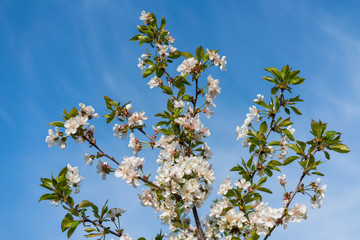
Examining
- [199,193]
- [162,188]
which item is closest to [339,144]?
[199,193]

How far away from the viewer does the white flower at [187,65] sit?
4254mm

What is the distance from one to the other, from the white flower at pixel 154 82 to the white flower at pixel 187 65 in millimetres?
415

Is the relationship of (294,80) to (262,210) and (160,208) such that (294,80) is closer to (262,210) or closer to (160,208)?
(262,210)

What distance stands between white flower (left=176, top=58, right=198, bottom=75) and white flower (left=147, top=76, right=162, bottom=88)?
41cm

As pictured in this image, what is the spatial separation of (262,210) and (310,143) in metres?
0.96

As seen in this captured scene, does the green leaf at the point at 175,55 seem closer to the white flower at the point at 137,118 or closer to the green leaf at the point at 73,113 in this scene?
the white flower at the point at 137,118

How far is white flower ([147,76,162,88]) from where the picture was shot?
15.1 feet

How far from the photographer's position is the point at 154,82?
4598 millimetres

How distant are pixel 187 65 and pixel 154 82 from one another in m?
0.58

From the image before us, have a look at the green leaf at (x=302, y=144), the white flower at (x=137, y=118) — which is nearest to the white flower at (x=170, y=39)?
the white flower at (x=137, y=118)

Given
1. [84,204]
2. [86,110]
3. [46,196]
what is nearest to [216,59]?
[86,110]

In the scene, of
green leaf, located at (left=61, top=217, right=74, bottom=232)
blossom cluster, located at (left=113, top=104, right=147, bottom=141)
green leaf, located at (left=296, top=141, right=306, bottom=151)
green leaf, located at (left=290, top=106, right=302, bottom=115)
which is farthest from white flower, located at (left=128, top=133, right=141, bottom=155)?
green leaf, located at (left=290, top=106, right=302, bottom=115)

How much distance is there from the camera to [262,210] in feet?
12.5

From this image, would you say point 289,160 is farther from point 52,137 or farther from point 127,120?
point 52,137
